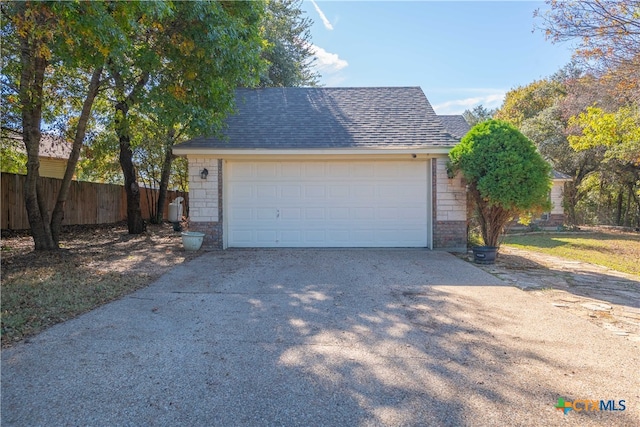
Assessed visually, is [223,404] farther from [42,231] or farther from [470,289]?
[42,231]

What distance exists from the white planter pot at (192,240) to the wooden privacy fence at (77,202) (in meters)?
4.38

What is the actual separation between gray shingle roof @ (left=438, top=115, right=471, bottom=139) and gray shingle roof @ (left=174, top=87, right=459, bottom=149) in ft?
8.98

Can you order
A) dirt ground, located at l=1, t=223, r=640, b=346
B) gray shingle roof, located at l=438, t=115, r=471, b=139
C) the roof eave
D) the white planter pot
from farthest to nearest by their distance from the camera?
1. gray shingle roof, located at l=438, t=115, r=471, b=139
2. the roof eave
3. the white planter pot
4. dirt ground, located at l=1, t=223, r=640, b=346

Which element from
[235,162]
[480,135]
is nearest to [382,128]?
[480,135]

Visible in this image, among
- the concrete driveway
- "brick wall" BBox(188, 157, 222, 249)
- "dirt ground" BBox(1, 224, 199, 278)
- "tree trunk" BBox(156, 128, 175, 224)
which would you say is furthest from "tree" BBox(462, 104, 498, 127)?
the concrete driveway

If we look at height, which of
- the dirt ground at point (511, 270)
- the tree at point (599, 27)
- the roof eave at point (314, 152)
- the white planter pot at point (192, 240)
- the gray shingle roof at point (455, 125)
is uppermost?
the tree at point (599, 27)

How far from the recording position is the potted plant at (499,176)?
6781 millimetres

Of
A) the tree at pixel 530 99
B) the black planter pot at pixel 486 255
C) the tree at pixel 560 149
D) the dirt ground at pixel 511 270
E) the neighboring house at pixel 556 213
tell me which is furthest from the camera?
the tree at pixel 530 99

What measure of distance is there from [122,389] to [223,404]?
0.81m

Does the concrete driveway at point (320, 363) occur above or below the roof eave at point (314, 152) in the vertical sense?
below

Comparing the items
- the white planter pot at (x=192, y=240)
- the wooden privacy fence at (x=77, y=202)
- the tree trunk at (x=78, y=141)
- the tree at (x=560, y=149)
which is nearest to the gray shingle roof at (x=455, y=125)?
the tree at (x=560, y=149)

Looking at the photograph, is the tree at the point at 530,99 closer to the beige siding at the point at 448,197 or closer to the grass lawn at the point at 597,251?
the grass lawn at the point at 597,251

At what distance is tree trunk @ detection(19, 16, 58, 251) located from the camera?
6984 mm

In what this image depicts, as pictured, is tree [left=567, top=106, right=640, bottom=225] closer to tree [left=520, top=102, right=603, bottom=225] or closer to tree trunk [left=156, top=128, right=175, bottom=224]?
tree [left=520, top=102, right=603, bottom=225]
